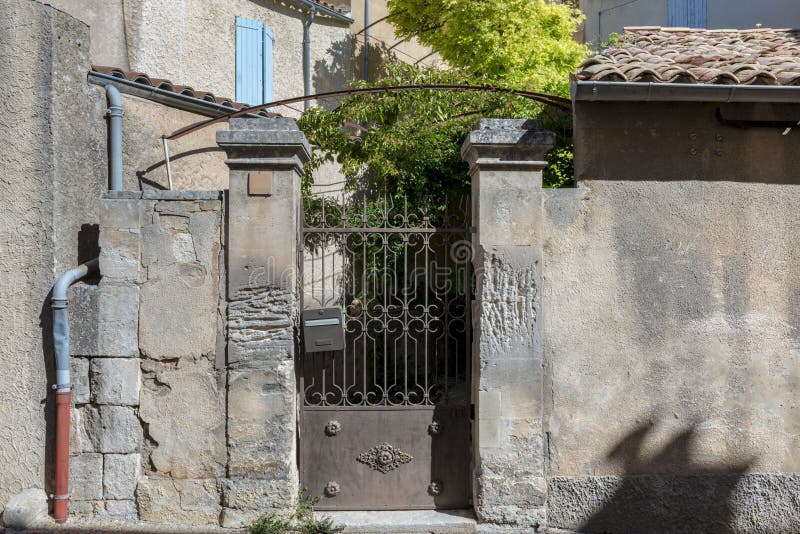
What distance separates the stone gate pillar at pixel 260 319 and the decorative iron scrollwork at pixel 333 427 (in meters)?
0.32

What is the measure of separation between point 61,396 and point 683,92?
→ 14.9 ft

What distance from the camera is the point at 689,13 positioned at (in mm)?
11609

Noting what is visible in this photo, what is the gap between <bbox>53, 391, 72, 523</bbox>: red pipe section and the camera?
427 cm

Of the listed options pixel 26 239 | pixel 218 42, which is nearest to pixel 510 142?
pixel 26 239

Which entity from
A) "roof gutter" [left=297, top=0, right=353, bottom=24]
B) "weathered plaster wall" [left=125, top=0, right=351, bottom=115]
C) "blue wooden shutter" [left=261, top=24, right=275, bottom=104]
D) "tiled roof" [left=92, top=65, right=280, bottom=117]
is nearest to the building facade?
"tiled roof" [left=92, top=65, right=280, bottom=117]

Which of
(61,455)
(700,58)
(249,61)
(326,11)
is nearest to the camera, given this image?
(61,455)

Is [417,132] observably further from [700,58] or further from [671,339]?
[671,339]

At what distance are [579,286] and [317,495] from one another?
234cm

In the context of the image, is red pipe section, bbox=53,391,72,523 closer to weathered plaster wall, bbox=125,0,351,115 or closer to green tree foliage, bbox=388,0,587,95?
weathered plaster wall, bbox=125,0,351,115

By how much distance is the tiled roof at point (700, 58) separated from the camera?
430 cm

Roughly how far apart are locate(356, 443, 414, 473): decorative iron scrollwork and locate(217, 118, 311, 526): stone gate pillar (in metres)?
0.54

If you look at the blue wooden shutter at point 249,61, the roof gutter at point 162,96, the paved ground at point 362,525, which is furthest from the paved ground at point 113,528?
the blue wooden shutter at point 249,61

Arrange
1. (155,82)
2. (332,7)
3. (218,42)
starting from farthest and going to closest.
A: (332,7) < (218,42) < (155,82)

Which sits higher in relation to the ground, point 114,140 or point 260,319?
point 114,140
